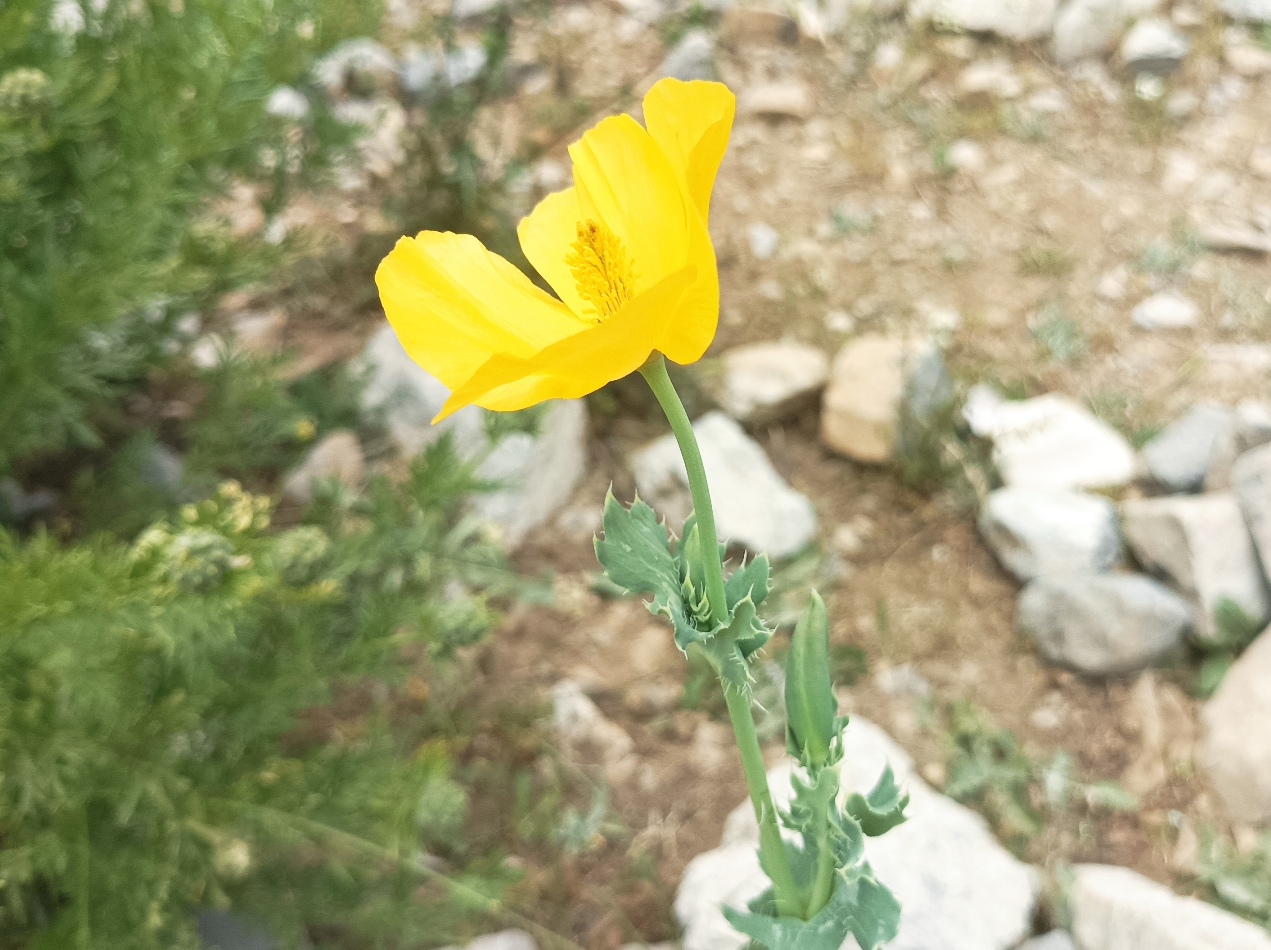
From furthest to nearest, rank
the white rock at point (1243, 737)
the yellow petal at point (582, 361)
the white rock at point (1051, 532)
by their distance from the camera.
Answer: the white rock at point (1051, 532), the white rock at point (1243, 737), the yellow petal at point (582, 361)

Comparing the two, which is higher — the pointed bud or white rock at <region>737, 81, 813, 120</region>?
the pointed bud

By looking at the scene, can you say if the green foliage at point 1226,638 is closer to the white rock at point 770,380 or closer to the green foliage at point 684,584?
the white rock at point 770,380

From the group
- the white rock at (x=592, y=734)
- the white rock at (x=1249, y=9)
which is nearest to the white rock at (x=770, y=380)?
the white rock at (x=592, y=734)

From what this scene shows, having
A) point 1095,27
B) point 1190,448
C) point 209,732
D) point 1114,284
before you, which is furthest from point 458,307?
point 1095,27

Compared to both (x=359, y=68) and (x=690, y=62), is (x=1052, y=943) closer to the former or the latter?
(x=690, y=62)

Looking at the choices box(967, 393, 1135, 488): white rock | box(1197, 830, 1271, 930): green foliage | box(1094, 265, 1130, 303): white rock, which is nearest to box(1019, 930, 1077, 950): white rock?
box(1197, 830, 1271, 930): green foliage

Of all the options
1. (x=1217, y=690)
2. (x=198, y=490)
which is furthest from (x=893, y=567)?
(x=198, y=490)

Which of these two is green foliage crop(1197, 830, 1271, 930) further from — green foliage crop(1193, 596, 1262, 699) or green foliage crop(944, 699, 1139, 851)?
green foliage crop(1193, 596, 1262, 699)
